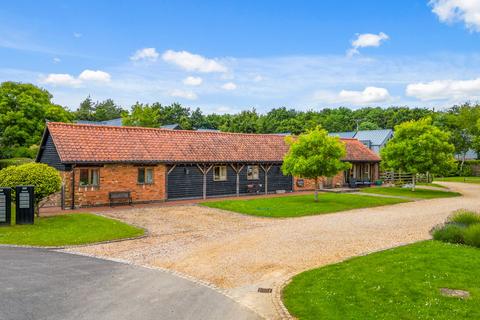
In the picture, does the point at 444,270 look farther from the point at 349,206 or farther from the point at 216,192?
the point at 216,192

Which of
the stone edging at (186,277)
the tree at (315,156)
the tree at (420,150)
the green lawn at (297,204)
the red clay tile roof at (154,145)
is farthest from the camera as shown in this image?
the tree at (420,150)

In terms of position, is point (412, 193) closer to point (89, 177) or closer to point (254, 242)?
point (254, 242)

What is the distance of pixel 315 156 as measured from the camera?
28.3 m

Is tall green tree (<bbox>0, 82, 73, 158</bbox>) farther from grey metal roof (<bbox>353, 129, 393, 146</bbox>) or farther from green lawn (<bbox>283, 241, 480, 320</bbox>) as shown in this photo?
green lawn (<bbox>283, 241, 480, 320</bbox>)

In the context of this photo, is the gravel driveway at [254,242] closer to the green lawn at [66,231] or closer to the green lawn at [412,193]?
the green lawn at [66,231]

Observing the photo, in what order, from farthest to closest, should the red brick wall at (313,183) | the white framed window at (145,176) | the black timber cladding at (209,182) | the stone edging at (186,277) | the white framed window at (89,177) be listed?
the red brick wall at (313,183)
the black timber cladding at (209,182)
the white framed window at (145,176)
the white framed window at (89,177)
the stone edging at (186,277)

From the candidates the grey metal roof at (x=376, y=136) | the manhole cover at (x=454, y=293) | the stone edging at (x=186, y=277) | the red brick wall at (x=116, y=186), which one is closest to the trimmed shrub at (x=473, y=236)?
the manhole cover at (x=454, y=293)

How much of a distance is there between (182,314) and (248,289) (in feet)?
7.91

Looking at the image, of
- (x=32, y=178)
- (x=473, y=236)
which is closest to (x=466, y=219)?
(x=473, y=236)

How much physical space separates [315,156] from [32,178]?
1702cm

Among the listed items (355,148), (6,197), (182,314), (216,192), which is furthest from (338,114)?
(182,314)

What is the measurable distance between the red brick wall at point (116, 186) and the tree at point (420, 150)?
65.8 ft

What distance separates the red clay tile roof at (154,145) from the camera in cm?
2683

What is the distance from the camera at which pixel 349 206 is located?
2794 centimetres
